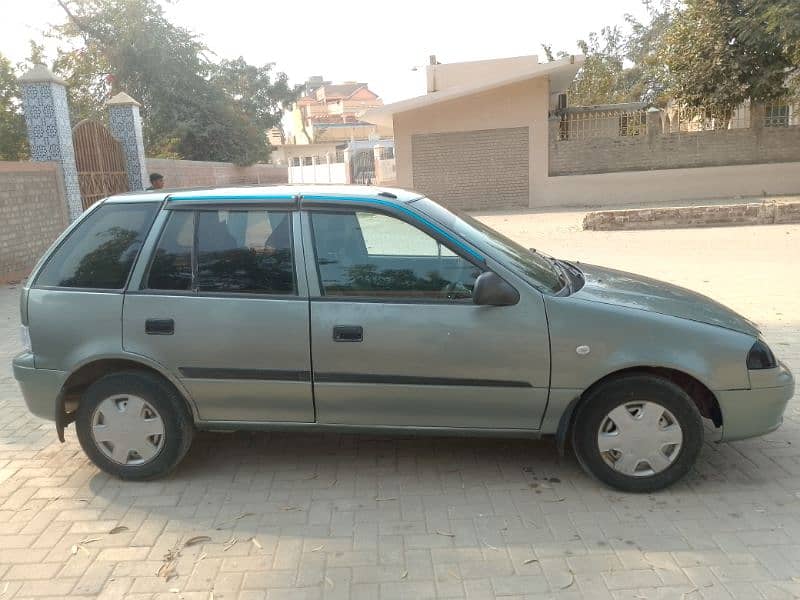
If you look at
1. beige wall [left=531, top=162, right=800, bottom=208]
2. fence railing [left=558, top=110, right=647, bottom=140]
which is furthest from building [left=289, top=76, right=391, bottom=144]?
beige wall [left=531, top=162, right=800, bottom=208]

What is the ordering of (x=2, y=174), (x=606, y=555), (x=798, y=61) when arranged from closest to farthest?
(x=606, y=555)
(x=2, y=174)
(x=798, y=61)

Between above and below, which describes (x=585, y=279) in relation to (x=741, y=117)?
below

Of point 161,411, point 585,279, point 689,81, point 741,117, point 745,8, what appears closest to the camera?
point 161,411

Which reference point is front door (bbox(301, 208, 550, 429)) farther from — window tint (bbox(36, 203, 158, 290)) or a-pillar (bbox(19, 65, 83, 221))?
a-pillar (bbox(19, 65, 83, 221))

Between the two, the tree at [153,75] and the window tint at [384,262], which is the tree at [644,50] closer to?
the tree at [153,75]

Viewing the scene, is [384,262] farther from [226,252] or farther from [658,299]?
[658,299]

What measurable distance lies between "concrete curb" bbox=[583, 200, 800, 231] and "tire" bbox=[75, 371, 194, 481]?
12.6 m

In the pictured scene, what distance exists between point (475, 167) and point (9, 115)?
533 inches

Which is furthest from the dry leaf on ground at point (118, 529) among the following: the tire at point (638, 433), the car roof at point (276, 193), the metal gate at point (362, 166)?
the metal gate at point (362, 166)

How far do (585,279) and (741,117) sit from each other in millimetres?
20553

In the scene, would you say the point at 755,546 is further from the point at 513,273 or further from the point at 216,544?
the point at 216,544

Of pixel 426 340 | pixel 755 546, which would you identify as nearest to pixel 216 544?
pixel 426 340

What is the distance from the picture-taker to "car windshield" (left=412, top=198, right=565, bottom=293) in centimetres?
363

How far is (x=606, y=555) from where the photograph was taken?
2984 mm
